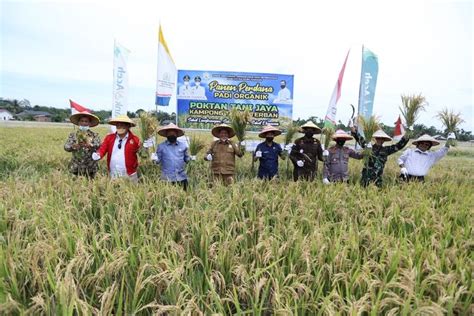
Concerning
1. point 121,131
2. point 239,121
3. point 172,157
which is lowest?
point 172,157

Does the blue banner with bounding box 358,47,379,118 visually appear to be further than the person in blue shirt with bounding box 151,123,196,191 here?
Yes

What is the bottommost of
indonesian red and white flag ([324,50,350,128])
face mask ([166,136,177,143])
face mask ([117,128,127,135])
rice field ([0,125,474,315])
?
rice field ([0,125,474,315])

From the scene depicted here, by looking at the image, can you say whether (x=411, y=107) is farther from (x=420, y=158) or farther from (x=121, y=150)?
(x=121, y=150)

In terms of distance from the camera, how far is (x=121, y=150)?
598 centimetres

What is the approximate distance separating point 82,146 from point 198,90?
5079mm

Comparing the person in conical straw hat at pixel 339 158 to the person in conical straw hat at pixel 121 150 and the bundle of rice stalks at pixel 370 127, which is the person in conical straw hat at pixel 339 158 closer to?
the bundle of rice stalks at pixel 370 127

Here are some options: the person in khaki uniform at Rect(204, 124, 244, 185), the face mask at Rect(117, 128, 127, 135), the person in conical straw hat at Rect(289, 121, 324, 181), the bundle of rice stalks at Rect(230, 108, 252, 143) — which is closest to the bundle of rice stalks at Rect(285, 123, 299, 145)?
the person in conical straw hat at Rect(289, 121, 324, 181)

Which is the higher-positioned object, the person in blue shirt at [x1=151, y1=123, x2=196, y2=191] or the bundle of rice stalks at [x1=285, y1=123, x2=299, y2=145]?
the bundle of rice stalks at [x1=285, y1=123, x2=299, y2=145]

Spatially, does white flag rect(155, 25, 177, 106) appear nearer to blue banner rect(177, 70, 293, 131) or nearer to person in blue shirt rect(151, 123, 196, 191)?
blue banner rect(177, 70, 293, 131)

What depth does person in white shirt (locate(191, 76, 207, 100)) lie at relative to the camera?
10547 millimetres

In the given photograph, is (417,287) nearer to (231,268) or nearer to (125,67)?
(231,268)

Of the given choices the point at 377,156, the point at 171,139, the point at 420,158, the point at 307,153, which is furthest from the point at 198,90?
the point at 420,158

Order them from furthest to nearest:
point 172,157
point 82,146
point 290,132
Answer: point 290,132 < point 172,157 < point 82,146

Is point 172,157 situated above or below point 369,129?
below
